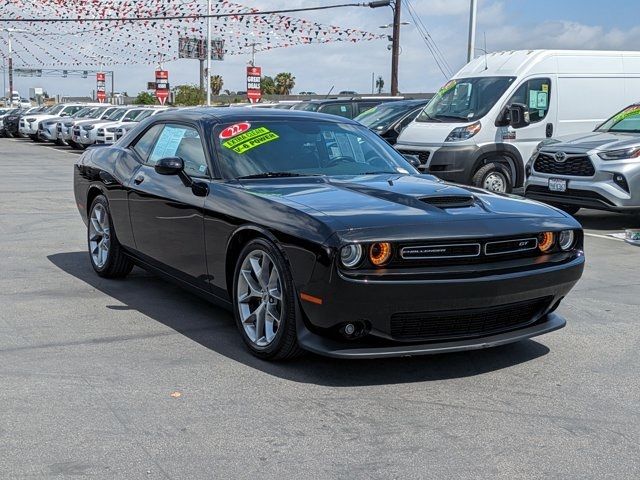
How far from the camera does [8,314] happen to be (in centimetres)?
617

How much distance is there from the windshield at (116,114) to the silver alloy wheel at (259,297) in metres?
26.2

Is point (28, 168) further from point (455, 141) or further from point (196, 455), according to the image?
point (196, 455)

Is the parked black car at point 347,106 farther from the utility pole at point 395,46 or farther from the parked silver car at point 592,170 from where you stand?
the utility pole at point 395,46

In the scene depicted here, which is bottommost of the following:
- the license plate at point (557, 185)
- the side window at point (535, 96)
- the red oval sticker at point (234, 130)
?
the license plate at point (557, 185)

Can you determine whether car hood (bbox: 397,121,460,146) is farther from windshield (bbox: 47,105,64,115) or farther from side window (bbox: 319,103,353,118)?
windshield (bbox: 47,105,64,115)

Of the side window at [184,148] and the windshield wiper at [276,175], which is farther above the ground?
the side window at [184,148]

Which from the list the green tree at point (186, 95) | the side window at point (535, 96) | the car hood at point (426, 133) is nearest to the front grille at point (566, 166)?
the car hood at point (426, 133)

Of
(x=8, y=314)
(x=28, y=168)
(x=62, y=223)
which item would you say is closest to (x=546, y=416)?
(x=8, y=314)

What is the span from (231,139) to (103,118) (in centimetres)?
2611

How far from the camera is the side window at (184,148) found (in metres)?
6.04

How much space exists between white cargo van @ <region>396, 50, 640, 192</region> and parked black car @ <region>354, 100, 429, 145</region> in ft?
5.31

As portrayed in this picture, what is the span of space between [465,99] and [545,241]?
9.63 metres

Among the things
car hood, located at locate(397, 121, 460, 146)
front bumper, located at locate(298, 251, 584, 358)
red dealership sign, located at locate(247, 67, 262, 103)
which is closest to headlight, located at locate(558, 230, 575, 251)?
front bumper, located at locate(298, 251, 584, 358)

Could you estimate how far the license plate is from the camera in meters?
11.2
